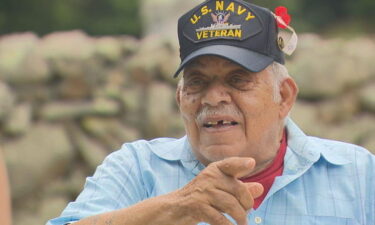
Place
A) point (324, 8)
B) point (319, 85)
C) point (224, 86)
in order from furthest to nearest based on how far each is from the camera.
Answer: point (324, 8) < point (319, 85) < point (224, 86)

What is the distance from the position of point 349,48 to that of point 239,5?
4.72 m

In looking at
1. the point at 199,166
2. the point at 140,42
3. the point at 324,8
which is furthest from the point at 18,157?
the point at 324,8

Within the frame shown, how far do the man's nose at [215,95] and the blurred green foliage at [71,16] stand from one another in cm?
872

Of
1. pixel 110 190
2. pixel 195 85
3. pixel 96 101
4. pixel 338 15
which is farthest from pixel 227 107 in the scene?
pixel 338 15

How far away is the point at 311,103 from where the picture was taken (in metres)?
7.61

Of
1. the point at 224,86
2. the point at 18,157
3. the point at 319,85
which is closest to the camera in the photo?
the point at 224,86

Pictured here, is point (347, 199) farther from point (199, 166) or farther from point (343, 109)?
point (343, 109)

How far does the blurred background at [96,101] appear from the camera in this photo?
7074 millimetres

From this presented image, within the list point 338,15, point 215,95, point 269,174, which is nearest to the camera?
point 215,95

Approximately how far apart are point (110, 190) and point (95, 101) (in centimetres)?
440

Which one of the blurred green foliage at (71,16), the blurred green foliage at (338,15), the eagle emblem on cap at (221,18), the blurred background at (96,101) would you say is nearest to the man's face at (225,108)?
the eagle emblem on cap at (221,18)

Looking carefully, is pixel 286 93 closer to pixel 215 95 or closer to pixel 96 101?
pixel 215 95

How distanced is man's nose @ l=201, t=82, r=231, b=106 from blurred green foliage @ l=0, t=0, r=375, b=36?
8320 mm

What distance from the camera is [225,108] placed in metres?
2.95
